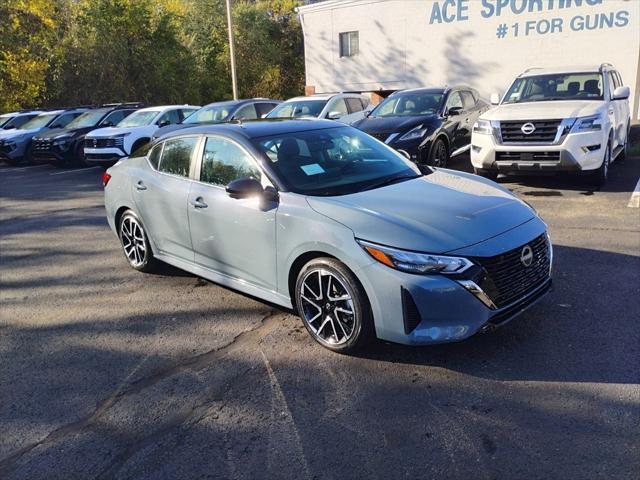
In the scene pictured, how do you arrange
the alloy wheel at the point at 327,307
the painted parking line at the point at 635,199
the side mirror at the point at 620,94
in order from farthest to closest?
1. the side mirror at the point at 620,94
2. the painted parking line at the point at 635,199
3. the alloy wheel at the point at 327,307

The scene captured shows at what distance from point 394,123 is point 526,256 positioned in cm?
697

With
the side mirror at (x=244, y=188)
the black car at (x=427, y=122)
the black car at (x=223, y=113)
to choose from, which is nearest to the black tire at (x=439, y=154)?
the black car at (x=427, y=122)

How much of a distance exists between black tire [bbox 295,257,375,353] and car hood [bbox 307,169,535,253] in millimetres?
327

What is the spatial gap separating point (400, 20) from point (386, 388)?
20.9m

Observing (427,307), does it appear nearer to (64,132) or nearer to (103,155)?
(103,155)

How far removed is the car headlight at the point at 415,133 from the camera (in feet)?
33.0

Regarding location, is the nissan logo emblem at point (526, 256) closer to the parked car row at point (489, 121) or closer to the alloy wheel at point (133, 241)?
the parked car row at point (489, 121)

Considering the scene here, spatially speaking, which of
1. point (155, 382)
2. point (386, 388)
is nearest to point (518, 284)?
point (386, 388)

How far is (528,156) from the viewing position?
27.9 ft

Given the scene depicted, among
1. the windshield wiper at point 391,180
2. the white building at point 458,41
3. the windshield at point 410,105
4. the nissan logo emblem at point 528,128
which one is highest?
the white building at point 458,41

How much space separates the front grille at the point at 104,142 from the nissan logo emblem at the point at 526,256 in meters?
12.6

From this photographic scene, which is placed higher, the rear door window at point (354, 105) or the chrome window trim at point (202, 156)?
the rear door window at point (354, 105)

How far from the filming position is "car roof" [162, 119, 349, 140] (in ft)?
15.7

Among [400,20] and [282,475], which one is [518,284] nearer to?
[282,475]
